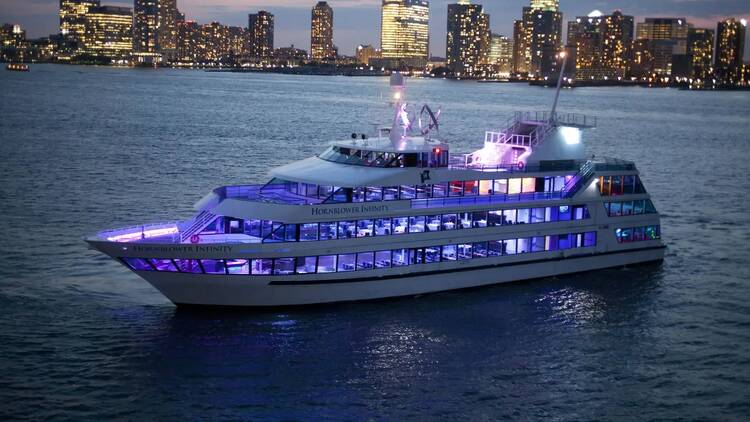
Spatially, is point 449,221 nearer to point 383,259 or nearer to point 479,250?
point 479,250

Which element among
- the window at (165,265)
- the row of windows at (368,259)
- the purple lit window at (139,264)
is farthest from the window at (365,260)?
the purple lit window at (139,264)

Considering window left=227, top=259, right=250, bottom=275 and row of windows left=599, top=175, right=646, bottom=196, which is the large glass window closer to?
window left=227, top=259, right=250, bottom=275

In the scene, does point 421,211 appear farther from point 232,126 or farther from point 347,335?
point 232,126

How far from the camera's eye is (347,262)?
30.6 metres

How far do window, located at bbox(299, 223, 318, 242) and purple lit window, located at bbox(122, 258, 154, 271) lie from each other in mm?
5006

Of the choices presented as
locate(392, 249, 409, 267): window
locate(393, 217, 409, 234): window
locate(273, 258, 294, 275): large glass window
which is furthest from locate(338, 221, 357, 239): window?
locate(273, 258, 294, 275): large glass window

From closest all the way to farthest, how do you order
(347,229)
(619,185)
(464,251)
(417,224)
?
(347,229) → (417,224) → (464,251) → (619,185)

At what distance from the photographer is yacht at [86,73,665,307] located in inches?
1148

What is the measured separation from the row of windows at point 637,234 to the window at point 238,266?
16.4 metres

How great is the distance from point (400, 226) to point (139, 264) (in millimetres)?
9184

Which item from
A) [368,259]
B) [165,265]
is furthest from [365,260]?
[165,265]

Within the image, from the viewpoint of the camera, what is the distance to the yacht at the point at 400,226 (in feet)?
95.7

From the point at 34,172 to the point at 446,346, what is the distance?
4150 cm

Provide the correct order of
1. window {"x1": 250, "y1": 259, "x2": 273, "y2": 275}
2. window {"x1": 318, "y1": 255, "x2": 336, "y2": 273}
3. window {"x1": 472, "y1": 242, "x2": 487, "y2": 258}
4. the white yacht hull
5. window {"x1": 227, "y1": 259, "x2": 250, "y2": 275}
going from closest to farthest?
window {"x1": 227, "y1": 259, "x2": 250, "y2": 275} → the white yacht hull → window {"x1": 250, "y1": 259, "x2": 273, "y2": 275} → window {"x1": 318, "y1": 255, "x2": 336, "y2": 273} → window {"x1": 472, "y1": 242, "x2": 487, "y2": 258}
